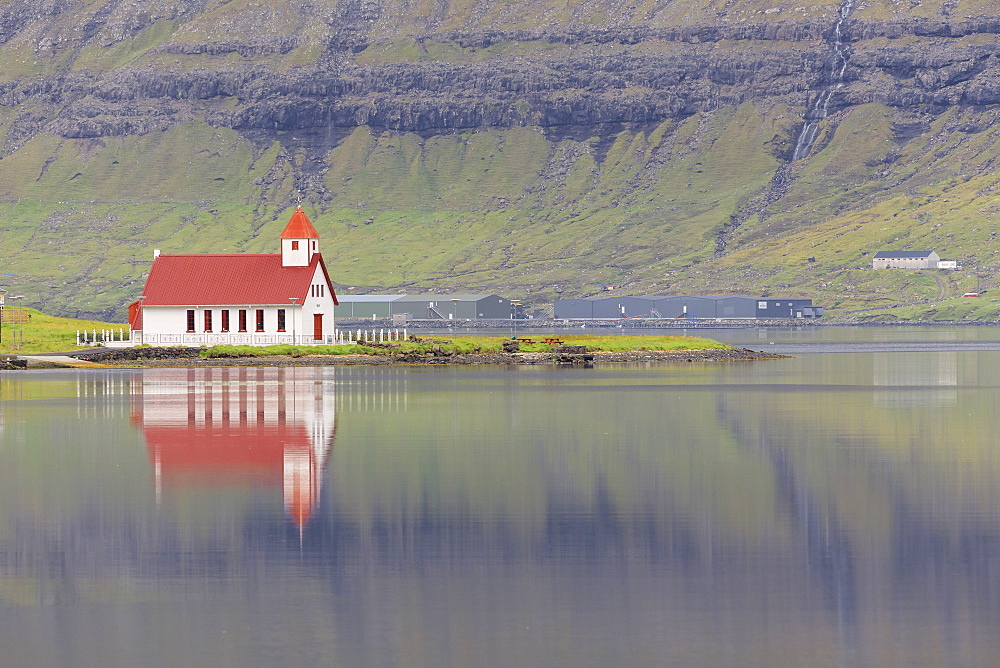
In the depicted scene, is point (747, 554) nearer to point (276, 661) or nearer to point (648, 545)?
point (648, 545)

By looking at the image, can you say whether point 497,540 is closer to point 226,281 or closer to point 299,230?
point 226,281

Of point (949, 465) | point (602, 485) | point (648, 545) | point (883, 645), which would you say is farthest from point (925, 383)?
point (883, 645)

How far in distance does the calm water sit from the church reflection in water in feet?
0.68

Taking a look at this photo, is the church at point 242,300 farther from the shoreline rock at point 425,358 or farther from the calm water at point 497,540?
the calm water at point 497,540

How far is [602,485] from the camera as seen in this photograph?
33531 millimetres

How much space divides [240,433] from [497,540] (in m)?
22.4

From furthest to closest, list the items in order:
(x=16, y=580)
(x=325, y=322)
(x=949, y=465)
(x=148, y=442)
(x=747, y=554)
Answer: (x=325, y=322), (x=148, y=442), (x=949, y=465), (x=747, y=554), (x=16, y=580)

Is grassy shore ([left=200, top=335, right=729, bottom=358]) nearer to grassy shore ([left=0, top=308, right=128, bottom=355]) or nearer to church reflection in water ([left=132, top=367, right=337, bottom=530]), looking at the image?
grassy shore ([left=0, top=308, right=128, bottom=355])

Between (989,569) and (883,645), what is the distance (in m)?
5.43

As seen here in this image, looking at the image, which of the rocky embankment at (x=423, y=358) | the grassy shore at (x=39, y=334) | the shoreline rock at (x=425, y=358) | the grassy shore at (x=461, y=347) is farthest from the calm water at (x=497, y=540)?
the grassy shore at (x=39, y=334)

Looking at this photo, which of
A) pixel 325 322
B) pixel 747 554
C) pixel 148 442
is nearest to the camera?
pixel 747 554

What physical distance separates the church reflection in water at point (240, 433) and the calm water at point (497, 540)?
209 millimetres

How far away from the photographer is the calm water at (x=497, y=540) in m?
18.9

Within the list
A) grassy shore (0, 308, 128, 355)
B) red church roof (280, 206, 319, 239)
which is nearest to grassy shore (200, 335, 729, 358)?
red church roof (280, 206, 319, 239)
